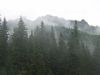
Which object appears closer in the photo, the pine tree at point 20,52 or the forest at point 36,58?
the forest at point 36,58

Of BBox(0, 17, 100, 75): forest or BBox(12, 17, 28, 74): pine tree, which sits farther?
BBox(12, 17, 28, 74): pine tree

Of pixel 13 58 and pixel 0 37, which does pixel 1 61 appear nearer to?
pixel 13 58

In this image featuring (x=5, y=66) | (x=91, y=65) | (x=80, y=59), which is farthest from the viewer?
(x=91, y=65)

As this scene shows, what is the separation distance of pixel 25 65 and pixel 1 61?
5200mm

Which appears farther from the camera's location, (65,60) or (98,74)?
(98,74)

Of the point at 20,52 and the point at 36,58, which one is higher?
the point at 20,52

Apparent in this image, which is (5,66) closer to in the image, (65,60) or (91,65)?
(65,60)

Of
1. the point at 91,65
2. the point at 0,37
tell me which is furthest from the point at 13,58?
the point at 91,65

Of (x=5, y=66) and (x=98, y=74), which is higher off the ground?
(x=5, y=66)

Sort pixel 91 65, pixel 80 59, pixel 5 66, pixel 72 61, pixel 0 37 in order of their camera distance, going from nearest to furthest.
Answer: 1. pixel 5 66
2. pixel 0 37
3. pixel 72 61
4. pixel 80 59
5. pixel 91 65

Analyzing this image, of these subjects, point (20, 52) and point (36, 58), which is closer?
point (36, 58)

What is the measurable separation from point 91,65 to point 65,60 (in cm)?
1008

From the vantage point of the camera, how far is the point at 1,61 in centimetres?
5697

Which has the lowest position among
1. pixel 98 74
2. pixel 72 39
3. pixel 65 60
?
pixel 98 74
